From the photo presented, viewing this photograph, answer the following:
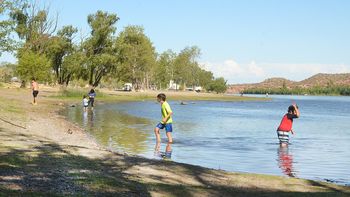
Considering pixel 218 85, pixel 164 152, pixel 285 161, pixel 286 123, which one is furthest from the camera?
pixel 218 85

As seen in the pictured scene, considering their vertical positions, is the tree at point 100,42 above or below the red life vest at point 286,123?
above

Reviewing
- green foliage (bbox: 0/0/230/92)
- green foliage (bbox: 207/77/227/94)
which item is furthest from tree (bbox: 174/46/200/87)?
green foliage (bbox: 0/0/230/92)

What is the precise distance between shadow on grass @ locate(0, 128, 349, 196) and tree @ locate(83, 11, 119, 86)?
232 feet

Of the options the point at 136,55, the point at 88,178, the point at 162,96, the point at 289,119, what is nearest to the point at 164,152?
the point at 162,96

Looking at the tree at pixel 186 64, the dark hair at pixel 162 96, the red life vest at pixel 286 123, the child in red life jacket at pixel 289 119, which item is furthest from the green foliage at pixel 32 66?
the tree at pixel 186 64

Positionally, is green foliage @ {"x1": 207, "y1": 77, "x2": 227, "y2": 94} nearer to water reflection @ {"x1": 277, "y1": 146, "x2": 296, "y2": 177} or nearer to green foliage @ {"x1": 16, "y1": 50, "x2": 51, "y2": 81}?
green foliage @ {"x1": 16, "y1": 50, "x2": 51, "y2": 81}

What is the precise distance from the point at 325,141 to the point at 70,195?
19.5m

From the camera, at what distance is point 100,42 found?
85.4 m

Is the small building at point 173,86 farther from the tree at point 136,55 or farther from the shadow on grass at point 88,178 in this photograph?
the shadow on grass at point 88,178

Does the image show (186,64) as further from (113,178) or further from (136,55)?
(113,178)

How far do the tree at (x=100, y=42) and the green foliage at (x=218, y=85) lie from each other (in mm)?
94727

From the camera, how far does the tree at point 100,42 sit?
273ft

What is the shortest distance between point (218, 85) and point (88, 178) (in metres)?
169

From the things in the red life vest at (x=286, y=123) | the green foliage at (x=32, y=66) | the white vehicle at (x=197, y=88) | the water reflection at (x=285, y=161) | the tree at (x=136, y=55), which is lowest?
the water reflection at (x=285, y=161)
